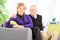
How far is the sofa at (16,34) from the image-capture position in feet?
8.68

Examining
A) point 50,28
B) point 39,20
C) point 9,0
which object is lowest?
point 50,28

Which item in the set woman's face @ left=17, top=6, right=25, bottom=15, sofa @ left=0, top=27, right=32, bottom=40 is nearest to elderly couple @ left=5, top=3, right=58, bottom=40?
woman's face @ left=17, top=6, right=25, bottom=15

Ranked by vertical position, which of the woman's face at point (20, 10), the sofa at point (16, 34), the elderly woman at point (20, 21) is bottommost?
the sofa at point (16, 34)

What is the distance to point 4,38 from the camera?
271 centimetres

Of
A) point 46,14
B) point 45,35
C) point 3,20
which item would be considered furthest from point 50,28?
point 3,20

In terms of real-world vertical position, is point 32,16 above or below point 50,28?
above

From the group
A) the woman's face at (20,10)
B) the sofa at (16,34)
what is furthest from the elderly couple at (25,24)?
the sofa at (16,34)

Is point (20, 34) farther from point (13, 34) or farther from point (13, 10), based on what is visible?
point (13, 10)

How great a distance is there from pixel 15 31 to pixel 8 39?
0.58 ft

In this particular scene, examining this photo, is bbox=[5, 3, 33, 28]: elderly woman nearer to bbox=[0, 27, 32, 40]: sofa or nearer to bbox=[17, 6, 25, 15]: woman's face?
bbox=[17, 6, 25, 15]: woman's face

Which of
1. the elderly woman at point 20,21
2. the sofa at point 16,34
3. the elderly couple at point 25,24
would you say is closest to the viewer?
the sofa at point 16,34

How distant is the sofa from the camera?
2.65 metres

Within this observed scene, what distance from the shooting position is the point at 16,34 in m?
2.68

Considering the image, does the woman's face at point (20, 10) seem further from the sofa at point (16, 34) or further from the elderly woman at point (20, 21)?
the sofa at point (16, 34)
